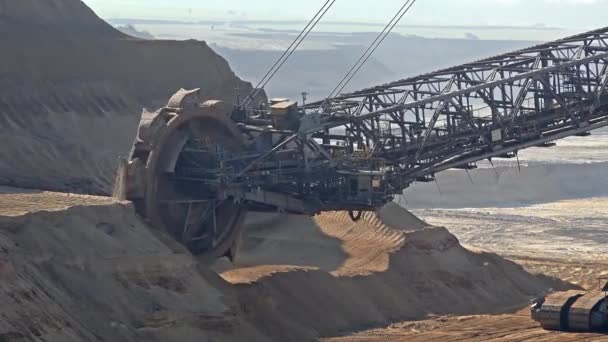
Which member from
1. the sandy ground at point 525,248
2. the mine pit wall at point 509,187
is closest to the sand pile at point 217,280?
the sandy ground at point 525,248

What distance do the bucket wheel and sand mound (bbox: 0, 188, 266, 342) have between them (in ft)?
6.91

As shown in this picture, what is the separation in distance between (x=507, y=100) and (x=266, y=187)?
→ 838cm

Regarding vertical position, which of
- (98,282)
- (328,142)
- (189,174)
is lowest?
(98,282)

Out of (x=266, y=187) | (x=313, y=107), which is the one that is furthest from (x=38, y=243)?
(x=313, y=107)

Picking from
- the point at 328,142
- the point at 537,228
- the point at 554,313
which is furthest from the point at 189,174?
the point at 537,228

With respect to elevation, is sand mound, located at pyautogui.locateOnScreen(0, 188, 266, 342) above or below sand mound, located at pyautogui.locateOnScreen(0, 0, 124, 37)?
below

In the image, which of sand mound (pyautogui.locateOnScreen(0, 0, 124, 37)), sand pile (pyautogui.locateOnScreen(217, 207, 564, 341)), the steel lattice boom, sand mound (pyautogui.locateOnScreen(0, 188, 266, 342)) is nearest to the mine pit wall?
sand mound (pyautogui.locateOnScreen(0, 0, 124, 37))

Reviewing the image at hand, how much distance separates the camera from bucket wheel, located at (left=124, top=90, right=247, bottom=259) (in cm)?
4978

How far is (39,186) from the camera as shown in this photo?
53906mm

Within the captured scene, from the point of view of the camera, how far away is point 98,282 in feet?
142

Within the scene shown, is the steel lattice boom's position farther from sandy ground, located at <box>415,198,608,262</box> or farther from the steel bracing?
sandy ground, located at <box>415,198,608,262</box>

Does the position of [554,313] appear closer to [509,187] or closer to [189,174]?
[189,174]

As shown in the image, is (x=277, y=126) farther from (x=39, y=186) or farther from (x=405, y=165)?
(x=39, y=186)

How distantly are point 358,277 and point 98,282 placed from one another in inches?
569
